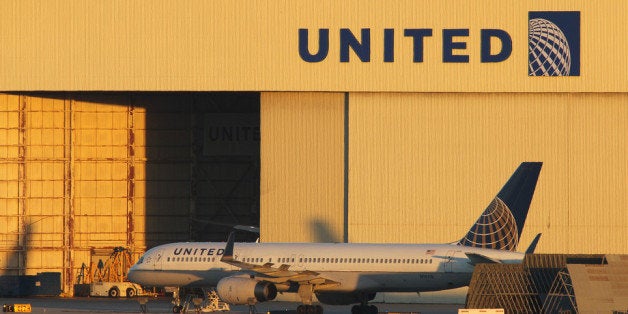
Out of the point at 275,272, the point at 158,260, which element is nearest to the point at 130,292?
the point at 158,260

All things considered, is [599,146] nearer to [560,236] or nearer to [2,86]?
[560,236]

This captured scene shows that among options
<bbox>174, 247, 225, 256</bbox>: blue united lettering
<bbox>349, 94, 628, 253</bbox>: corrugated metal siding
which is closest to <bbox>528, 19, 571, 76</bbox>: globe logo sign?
<bbox>349, 94, 628, 253</bbox>: corrugated metal siding

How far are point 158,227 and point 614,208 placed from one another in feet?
98.4

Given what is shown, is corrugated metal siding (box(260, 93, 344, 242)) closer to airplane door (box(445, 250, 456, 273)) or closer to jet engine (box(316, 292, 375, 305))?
jet engine (box(316, 292, 375, 305))

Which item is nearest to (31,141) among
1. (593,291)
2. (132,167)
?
(132,167)

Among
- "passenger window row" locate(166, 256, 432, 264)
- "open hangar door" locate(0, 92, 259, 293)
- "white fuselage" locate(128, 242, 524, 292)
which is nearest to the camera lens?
"white fuselage" locate(128, 242, 524, 292)

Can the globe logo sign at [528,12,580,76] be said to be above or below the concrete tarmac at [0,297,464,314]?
above

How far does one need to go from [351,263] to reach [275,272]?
338cm

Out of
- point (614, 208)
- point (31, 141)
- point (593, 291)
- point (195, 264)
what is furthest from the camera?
point (31, 141)

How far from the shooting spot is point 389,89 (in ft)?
205

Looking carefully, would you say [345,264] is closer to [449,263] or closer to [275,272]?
[275,272]

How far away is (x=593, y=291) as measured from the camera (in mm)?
40188

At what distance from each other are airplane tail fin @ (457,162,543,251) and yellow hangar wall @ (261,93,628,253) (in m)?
8.59

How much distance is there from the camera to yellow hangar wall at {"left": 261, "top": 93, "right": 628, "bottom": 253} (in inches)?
2447
